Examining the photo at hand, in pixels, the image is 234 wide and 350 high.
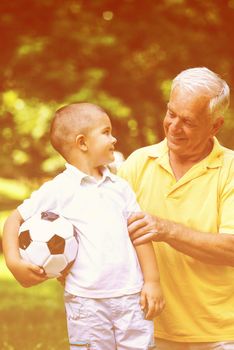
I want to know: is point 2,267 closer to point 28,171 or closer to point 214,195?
point 28,171

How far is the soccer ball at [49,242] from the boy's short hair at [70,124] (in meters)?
0.28

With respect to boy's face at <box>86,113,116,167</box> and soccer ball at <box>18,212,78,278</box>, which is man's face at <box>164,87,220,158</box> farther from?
soccer ball at <box>18,212,78,278</box>

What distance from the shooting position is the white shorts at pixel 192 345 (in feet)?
11.0

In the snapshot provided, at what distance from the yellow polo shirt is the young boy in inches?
15.8

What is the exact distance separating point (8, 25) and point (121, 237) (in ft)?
13.2

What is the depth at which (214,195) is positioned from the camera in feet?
10.9

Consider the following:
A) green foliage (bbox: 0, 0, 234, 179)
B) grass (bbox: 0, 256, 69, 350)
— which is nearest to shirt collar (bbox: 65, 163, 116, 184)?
grass (bbox: 0, 256, 69, 350)

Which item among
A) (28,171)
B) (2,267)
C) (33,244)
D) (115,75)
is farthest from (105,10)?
(33,244)

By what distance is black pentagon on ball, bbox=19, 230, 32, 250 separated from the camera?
2.90m

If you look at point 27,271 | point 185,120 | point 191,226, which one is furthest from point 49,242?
point 185,120

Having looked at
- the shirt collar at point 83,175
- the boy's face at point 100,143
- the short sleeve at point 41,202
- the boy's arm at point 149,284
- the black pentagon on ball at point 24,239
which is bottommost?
the boy's arm at point 149,284

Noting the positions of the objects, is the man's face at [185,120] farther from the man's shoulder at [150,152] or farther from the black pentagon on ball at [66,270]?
the black pentagon on ball at [66,270]

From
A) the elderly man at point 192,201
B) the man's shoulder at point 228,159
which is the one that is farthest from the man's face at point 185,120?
the man's shoulder at point 228,159

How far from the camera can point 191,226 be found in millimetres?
3318
